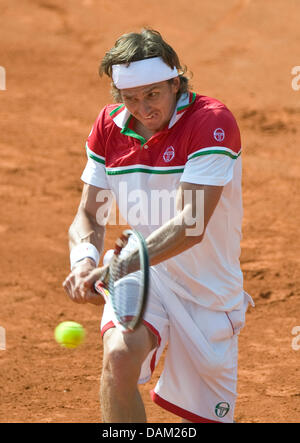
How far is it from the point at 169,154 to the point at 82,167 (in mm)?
5982

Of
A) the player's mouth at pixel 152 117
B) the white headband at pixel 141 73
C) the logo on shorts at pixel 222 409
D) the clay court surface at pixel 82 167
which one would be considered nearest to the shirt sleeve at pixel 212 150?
the player's mouth at pixel 152 117

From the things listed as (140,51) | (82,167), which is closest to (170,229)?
(140,51)

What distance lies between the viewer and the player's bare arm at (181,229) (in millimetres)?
4293

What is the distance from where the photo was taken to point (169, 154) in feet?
15.0

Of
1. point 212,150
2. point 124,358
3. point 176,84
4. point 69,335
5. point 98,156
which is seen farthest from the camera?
point 69,335

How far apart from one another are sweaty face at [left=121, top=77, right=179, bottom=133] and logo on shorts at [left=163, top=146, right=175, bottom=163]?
0.50 feet

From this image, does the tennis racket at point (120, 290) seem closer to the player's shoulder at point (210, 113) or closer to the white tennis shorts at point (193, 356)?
the white tennis shorts at point (193, 356)

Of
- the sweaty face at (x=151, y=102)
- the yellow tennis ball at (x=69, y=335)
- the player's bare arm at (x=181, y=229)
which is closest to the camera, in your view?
the player's bare arm at (x=181, y=229)

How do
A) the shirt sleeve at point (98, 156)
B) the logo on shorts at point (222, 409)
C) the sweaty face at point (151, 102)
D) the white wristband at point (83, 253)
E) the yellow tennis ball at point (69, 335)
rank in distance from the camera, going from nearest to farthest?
the sweaty face at point (151, 102) < the white wristband at point (83, 253) < the logo on shorts at point (222, 409) < the shirt sleeve at point (98, 156) < the yellow tennis ball at point (69, 335)

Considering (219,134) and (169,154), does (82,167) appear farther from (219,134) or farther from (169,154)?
(219,134)

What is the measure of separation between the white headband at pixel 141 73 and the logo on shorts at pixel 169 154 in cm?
37

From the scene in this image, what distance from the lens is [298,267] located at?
8.23 m

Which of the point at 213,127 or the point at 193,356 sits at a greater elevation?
the point at 213,127

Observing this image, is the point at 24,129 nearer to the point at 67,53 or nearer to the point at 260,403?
the point at 67,53
